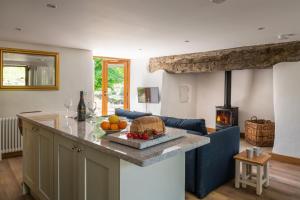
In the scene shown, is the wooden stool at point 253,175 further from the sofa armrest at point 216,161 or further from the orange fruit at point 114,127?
the orange fruit at point 114,127

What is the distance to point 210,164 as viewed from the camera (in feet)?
9.48

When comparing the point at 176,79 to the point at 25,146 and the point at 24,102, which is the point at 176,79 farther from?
the point at 25,146

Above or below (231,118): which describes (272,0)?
above

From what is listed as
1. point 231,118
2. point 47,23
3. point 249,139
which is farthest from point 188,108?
point 47,23

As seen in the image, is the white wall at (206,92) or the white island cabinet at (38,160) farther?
the white wall at (206,92)

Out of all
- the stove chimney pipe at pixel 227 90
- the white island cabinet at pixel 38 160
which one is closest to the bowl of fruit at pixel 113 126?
the white island cabinet at pixel 38 160

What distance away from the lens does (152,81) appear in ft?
21.6

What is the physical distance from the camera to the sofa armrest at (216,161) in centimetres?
279

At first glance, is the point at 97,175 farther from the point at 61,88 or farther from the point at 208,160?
the point at 61,88

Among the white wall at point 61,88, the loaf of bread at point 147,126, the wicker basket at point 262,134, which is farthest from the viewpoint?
the wicker basket at point 262,134

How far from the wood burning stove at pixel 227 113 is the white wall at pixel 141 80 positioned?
1.68 m

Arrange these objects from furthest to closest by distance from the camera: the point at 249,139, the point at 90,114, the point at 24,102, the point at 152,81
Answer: the point at 152,81 → the point at 249,139 → the point at 24,102 → the point at 90,114

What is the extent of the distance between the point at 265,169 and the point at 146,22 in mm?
2610

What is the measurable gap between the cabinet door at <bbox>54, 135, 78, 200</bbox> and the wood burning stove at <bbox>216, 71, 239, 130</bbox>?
466cm
